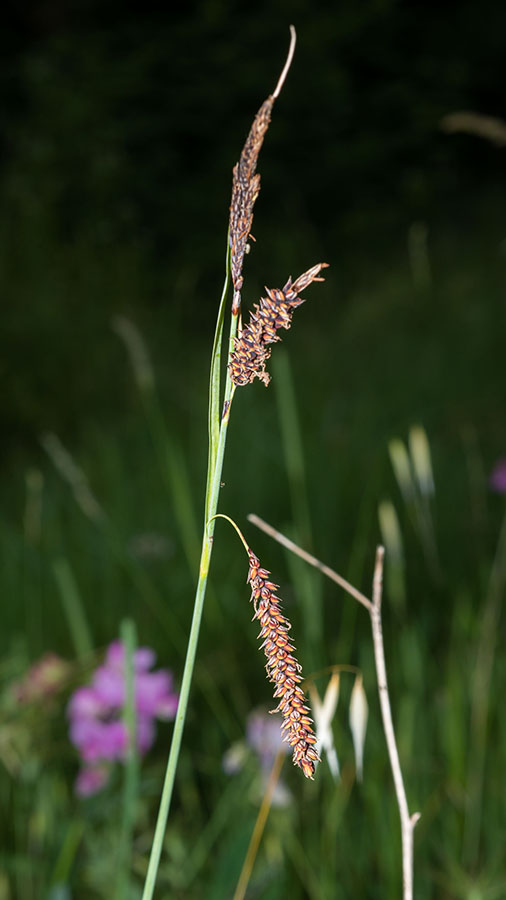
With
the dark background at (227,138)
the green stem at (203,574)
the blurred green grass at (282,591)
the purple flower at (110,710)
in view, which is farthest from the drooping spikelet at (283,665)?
the dark background at (227,138)

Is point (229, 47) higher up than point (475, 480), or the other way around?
point (229, 47)

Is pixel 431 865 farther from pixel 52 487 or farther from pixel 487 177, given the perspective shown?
pixel 487 177

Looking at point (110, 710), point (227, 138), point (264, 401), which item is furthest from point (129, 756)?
point (227, 138)

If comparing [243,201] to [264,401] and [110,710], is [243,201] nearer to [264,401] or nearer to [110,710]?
[110,710]

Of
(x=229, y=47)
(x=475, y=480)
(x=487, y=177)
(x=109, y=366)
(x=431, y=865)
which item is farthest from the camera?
(x=487, y=177)

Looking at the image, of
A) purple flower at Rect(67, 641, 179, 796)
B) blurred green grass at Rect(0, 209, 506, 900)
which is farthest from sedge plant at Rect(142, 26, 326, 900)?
purple flower at Rect(67, 641, 179, 796)

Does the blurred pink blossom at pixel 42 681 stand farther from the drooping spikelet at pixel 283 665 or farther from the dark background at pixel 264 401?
the drooping spikelet at pixel 283 665

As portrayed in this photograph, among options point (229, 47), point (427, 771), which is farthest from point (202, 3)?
point (427, 771)
